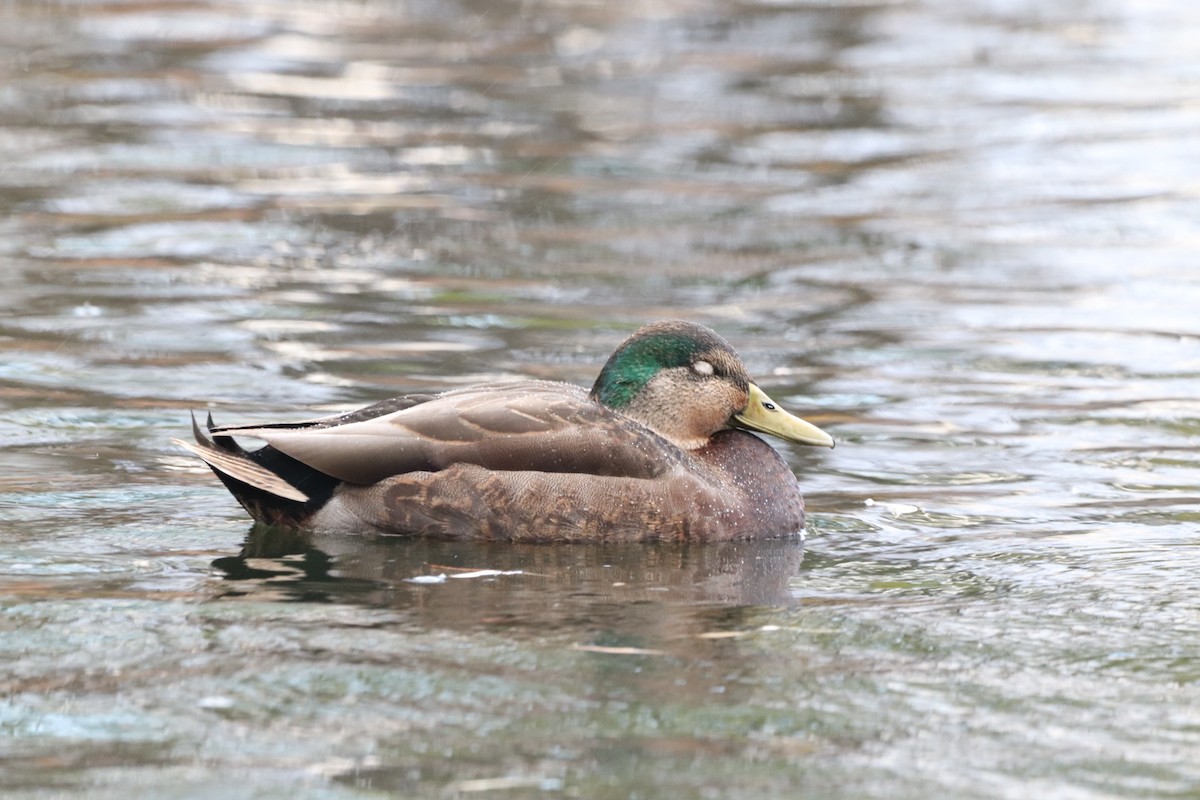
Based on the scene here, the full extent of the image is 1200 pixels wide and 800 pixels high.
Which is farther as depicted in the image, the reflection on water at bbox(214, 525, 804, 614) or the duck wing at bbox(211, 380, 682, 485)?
the duck wing at bbox(211, 380, 682, 485)

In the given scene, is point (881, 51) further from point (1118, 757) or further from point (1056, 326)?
point (1118, 757)

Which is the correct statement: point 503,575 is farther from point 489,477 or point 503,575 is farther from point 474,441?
point 474,441

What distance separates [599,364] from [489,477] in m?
3.58

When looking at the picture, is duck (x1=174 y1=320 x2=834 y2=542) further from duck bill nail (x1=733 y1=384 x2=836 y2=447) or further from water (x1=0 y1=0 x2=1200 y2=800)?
duck bill nail (x1=733 y1=384 x2=836 y2=447)

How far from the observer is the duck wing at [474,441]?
8516 mm

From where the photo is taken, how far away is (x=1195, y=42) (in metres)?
25.3

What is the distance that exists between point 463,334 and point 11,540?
4.81 meters

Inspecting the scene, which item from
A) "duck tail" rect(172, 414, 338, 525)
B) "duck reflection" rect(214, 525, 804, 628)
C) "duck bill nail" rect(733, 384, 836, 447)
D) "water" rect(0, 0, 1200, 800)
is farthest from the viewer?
"duck bill nail" rect(733, 384, 836, 447)

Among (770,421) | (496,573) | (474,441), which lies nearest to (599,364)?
(770,421)

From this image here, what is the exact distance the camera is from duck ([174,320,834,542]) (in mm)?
8516

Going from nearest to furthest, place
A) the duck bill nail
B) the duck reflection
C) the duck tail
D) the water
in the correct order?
the water, the duck reflection, the duck tail, the duck bill nail

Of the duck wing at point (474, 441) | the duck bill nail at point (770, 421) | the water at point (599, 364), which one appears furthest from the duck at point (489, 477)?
the duck bill nail at point (770, 421)

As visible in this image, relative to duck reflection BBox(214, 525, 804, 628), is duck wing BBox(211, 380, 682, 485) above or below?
above

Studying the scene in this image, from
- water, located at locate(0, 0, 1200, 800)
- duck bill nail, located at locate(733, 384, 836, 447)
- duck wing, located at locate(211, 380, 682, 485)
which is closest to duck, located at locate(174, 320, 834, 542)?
duck wing, located at locate(211, 380, 682, 485)
